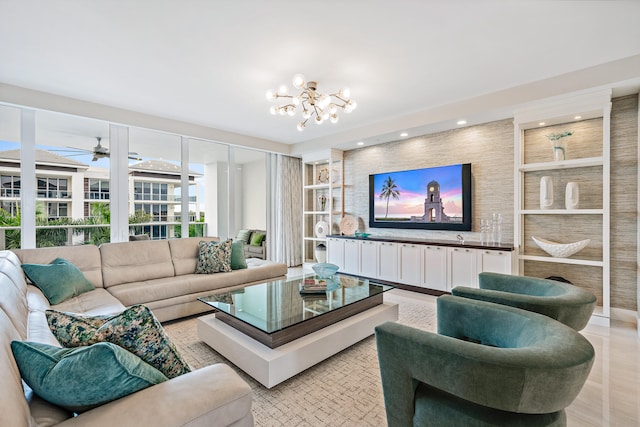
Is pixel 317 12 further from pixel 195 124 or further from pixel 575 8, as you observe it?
pixel 195 124

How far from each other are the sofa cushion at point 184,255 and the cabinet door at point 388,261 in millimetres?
2845

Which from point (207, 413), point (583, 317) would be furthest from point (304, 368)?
point (583, 317)

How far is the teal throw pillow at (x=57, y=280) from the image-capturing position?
2.57 metres

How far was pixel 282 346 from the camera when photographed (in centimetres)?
212

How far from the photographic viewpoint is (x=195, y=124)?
485 cm

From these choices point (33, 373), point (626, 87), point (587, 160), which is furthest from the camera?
point (587, 160)

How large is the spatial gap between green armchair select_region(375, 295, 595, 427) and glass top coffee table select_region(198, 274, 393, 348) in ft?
3.26

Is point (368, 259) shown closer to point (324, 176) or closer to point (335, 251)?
point (335, 251)

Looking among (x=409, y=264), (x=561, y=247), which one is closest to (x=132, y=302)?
(x=409, y=264)

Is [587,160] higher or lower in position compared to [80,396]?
higher

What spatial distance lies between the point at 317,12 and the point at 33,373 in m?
2.50

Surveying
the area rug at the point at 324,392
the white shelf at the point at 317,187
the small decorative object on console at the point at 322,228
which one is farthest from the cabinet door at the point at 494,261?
the white shelf at the point at 317,187

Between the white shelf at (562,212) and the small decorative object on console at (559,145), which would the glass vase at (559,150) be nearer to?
the small decorative object on console at (559,145)

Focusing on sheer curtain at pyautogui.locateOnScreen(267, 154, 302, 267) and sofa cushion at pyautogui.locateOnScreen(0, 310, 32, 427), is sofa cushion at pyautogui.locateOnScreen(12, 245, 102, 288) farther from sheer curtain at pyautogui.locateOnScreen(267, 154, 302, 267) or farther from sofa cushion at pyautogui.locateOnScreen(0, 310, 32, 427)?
sheer curtain at pyautogui.locateOnScreen(267, 154, 302, 267)
